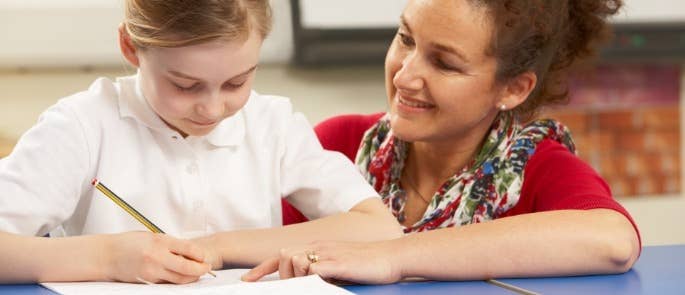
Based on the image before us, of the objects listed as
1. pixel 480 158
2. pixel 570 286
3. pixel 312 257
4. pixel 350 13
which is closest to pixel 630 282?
pixel 570 286

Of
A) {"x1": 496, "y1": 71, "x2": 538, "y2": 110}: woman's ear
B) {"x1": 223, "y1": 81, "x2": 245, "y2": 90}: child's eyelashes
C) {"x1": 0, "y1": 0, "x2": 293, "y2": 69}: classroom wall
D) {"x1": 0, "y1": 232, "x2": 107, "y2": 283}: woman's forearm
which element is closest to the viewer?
{"x1": 0, "y1": 232, "x2": 107, "y2": 283}: woman's forearm

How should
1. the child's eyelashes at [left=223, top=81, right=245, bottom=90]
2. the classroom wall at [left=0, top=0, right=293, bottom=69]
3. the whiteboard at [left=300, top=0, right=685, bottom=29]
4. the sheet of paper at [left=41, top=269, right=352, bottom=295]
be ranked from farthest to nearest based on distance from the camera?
the whiteboard at [left=300, top=0, right=685, bottom=29] < the classroom wall at [left=0, top=0, right=293, bottom=69] < the child's eyelashes at [left=223, top=81, right=245, bottom=90] < the sheet of paper at [left=41, top=269, right=352, bottom=295]

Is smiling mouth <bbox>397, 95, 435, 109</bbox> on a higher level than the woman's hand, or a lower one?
higher

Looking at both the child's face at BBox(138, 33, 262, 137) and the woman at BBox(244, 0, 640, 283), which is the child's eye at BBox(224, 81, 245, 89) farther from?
the woman at BBox(244, 0, 640, 283)

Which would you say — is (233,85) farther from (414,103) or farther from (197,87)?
(414,103)

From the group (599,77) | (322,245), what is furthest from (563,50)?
(599,77)

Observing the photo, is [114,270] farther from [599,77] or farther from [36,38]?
[599,77]

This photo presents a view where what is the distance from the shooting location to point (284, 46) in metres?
2.99

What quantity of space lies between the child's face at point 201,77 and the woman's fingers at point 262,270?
8.4 inches

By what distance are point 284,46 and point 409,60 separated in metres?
1.31

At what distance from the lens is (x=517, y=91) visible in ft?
6.00

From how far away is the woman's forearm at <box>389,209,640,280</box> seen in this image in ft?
4.37

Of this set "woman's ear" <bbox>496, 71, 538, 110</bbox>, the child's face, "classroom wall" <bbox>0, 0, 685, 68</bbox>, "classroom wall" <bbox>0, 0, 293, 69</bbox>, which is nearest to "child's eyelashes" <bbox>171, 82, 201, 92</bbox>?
the child's face

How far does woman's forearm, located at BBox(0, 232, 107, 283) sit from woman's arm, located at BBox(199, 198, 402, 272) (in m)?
0.18
